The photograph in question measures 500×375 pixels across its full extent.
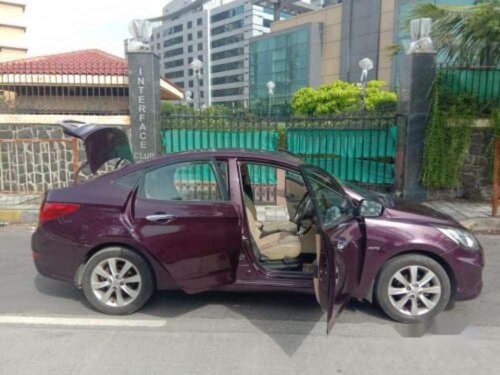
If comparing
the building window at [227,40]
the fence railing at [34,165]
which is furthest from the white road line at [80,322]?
the building window at [227,40]

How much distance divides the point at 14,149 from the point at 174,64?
329ft

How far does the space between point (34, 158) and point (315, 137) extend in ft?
19.7

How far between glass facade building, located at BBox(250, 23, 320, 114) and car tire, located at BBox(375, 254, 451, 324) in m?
48.5

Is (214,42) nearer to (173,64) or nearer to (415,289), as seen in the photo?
(173,64)

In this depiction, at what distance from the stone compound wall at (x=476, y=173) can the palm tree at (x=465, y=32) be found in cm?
162

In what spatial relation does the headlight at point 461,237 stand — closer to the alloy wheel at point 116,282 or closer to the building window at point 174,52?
the alloy wheel at point 116,282

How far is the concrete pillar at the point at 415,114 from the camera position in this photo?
785 cm

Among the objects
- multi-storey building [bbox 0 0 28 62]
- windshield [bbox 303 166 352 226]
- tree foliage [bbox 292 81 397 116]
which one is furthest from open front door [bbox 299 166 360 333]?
multi-storey building [bbox 0 0 28 62]

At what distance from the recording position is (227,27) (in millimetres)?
A: 89875

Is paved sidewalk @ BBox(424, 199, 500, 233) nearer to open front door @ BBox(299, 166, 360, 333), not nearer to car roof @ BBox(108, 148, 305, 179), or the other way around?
open front door @ BBox(299, 166, 360, 333)

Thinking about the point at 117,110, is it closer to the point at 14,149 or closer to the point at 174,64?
the point at 14,149

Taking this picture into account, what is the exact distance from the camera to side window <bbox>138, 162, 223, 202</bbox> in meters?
3.57

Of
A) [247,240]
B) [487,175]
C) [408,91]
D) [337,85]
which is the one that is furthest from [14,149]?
[337,85]

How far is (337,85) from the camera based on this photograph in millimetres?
25812
